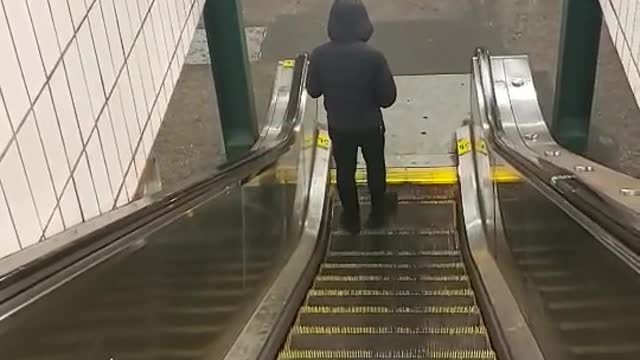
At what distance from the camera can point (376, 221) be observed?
5.68m

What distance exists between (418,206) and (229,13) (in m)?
1.84

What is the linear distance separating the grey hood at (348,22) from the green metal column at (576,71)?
1432 millimetres

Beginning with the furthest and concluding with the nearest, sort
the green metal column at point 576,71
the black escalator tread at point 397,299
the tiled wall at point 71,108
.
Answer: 1. the green metal column at point 576,71
2. the black escalator tread at point 397,299
3. the tiled wall at point 71,108

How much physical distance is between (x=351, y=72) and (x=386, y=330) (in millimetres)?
1598

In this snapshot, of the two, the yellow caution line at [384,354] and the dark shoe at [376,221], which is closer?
the yellow caution line at [384,354]

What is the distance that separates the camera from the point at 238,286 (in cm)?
347

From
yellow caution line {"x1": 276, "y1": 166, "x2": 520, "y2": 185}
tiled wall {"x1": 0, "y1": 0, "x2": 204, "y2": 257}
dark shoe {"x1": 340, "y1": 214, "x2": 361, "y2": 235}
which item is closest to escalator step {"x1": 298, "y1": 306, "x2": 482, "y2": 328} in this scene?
tiled wall {"x1": 0, "y1": 0, "x2": 204, "y2": 257}

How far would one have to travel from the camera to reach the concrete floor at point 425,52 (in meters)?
6.76

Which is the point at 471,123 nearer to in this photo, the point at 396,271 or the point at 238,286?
the point at 396,271

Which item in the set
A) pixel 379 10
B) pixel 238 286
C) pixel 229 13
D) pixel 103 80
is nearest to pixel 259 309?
pixel 238 286

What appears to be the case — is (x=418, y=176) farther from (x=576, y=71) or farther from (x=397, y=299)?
(x=397, y=299)

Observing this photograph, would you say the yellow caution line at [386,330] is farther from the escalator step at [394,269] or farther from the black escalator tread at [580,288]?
the escalator step at [394,269]

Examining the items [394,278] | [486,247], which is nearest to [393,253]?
[394,278]

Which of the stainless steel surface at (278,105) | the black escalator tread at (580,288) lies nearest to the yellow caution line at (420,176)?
the stainless steel surface at (278,105)
